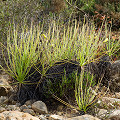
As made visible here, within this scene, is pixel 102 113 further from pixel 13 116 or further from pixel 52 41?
pixel 52 41

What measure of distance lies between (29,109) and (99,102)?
109 cm

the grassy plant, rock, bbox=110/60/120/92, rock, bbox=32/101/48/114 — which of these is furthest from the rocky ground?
rock, bbox=110/60/120/92

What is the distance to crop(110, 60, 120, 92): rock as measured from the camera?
3.58m

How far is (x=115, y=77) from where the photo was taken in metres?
3.68

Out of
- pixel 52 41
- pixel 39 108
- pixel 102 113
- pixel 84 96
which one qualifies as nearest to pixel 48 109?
pixel 39 108

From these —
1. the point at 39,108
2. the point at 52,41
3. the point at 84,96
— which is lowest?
the point at 39,108

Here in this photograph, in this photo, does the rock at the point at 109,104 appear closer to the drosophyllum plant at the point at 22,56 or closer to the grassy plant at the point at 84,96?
the grassy plant at the point at 84,96

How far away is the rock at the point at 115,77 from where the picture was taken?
3576 millimetres

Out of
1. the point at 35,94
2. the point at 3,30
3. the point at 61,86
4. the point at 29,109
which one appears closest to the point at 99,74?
the point at 61,86

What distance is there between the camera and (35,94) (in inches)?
121

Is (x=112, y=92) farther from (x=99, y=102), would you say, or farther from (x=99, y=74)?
(x=99, y=102)

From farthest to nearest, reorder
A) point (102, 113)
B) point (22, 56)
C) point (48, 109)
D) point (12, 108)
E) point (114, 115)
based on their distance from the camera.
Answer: point (22, 56) → point (48, 109) → point (12, 108) → point (102, 113) → point (114, 115)

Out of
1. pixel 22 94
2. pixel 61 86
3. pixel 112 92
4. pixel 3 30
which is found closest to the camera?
pixel 61 86

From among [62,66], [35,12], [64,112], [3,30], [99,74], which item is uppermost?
[35,12]
